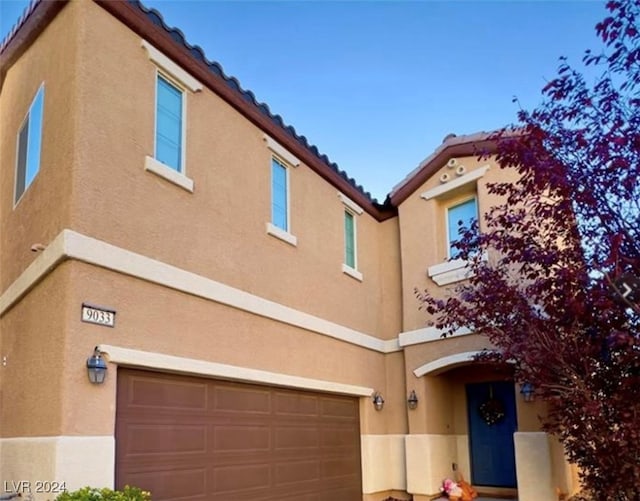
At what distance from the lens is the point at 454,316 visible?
26.5ft

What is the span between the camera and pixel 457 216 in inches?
513

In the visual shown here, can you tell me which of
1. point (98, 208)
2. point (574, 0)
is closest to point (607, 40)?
point (574, 0)

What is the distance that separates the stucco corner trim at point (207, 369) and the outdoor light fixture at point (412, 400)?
1.72m

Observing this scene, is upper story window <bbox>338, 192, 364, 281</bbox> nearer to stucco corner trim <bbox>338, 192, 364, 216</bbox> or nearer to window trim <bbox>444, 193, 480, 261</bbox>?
stucco corner trim <bbox>338, 192, 364, 216</bbox>

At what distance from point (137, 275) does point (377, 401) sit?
23.0ft

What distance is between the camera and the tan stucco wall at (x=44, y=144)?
7.09 m

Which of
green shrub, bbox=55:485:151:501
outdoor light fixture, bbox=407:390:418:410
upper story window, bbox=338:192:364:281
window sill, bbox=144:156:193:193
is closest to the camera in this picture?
green shrub, bbox=55:485:151:501

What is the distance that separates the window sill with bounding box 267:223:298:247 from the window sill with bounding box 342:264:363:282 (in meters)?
1.96

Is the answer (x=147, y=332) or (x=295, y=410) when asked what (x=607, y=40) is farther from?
(x=295, y=410)

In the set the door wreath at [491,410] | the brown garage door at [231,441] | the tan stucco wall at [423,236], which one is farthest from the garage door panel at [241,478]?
the door wreath at [491,410]

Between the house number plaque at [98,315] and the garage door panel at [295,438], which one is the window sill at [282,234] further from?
the house number plaque at [98,315]

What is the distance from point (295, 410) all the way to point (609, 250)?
20.1 feet

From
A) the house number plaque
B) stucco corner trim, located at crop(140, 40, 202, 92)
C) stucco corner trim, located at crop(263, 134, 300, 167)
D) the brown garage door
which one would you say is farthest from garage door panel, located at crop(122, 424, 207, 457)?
stucco corner trim, located at crop(263, 134, 300, 167)

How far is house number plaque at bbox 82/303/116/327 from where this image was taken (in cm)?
654
